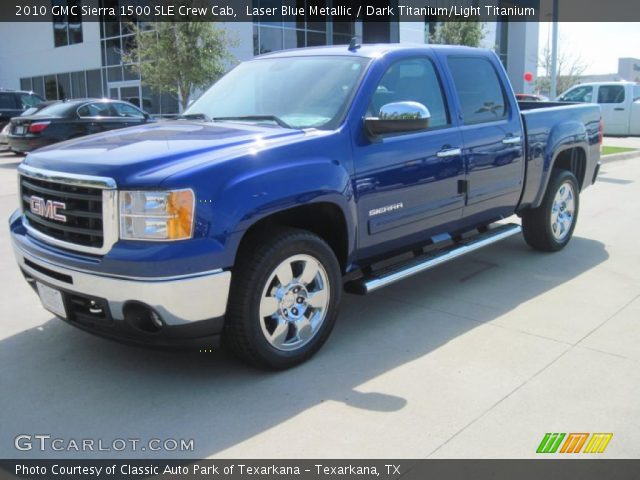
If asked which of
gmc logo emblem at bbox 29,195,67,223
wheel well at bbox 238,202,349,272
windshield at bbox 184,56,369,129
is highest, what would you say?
windshield at bbox 184,56,369,129

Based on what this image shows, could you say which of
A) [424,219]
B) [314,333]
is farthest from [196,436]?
[424,219]

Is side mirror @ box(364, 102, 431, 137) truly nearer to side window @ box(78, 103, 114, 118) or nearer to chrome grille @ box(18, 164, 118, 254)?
chrome grille @ box(18, 164, 118, 254)

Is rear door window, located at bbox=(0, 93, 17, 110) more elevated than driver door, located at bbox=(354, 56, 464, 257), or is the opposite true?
rear door window, located at bbox=(0, 93, 17, 110)

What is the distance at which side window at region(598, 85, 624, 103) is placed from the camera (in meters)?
21.6

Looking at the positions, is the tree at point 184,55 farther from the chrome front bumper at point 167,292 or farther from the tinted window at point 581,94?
the chrome front bumper at point 167,292

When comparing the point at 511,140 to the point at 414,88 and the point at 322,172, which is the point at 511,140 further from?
the point at 322,172

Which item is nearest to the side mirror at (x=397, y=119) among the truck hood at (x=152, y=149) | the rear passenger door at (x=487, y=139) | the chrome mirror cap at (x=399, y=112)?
the chrome mirror cap at (x=399, y=112)

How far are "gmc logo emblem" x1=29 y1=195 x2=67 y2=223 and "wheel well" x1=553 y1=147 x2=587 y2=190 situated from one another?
15.8 ft

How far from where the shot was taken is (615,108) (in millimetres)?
21953

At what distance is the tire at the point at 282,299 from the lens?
355 cm

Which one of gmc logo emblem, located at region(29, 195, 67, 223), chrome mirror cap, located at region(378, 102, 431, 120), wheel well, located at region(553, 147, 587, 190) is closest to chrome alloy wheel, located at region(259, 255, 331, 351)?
chrome mirror cap, located at region(378, 102, 431, 120)

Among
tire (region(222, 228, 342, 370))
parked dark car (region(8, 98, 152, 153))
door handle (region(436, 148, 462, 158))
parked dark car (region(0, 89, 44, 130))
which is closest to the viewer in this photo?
tire (region(222, 228, 342, 370))

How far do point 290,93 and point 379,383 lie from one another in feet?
6.80

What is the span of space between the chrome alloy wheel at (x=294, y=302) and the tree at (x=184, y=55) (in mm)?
16789
